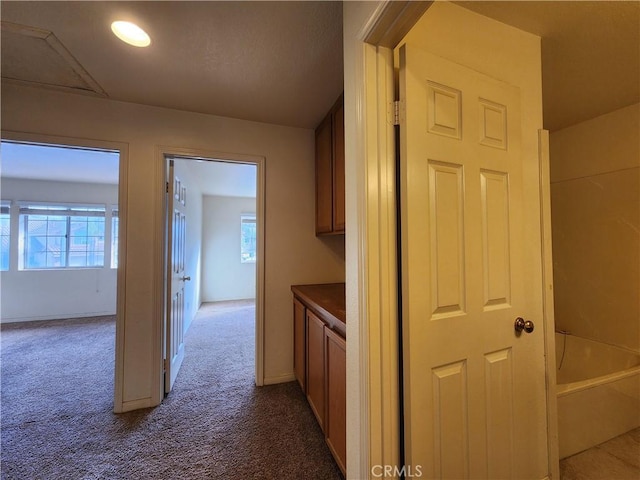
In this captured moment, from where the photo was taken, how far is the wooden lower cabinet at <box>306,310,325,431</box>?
152 centimetres

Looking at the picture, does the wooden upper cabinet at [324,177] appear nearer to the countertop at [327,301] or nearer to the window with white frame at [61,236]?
the countertop at [327,301]

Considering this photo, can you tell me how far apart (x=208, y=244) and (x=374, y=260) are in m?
5.34

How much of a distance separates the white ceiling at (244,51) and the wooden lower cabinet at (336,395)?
1.57m

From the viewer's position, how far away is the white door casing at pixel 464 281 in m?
0.88

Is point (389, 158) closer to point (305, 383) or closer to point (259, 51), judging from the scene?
point (259, 51)

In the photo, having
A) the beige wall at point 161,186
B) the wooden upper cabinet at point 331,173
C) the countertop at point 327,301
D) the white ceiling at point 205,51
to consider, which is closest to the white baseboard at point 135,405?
the beige wall at point 161,186

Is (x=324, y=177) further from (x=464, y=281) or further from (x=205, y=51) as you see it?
(x=464, y=281)

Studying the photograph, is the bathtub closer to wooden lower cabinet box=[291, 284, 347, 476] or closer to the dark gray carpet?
wooden lower cabinet box=[291, 284, 347, 476]

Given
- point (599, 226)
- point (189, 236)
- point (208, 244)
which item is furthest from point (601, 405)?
point (208, 244)

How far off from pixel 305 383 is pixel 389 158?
5.78 feet

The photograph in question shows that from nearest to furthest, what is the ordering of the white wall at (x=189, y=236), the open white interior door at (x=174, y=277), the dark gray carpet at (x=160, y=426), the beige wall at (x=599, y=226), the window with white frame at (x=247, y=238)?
the dark gray carpet at (x=160, y=426) < the beige wall at (x=599, y=226) < the open white interior door at (x=174, y=277) < the white wall at (x=189, y=236) < the window with white frame at (x=247, y=238)

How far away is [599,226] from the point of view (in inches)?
82.7

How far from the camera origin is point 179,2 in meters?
1.10

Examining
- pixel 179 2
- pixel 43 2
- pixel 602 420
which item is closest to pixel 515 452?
pixel 602 420
